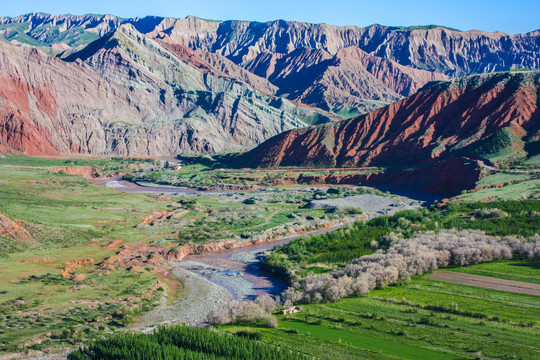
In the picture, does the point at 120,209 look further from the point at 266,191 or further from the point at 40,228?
the point at 266,191

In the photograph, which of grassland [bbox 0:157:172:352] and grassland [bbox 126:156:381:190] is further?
grassland [bbox 126:156:381:190]

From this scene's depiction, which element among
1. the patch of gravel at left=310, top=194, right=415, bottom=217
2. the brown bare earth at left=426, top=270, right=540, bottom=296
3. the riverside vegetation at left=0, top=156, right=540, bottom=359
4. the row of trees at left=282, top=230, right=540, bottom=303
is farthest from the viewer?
the patch of gravel at left=310, top=194, right=415, bottom=217

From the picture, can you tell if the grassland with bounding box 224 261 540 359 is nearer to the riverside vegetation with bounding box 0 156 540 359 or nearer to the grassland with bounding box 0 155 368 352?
the riverside vegetation with bounding box 0 156 540 359

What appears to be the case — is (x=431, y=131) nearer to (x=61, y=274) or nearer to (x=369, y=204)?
(x=369, y=204)

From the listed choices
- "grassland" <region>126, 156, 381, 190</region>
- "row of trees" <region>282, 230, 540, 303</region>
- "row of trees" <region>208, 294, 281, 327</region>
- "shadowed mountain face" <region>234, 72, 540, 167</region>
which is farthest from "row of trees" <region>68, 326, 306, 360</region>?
"shadowed mountain face" <region>234, 72, 540, 167</region>

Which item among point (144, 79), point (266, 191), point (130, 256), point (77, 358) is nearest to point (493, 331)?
point (77, 358)

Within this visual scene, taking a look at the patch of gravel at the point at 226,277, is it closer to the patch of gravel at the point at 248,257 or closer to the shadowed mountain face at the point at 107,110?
the patch of gravel at the point at 248,257
